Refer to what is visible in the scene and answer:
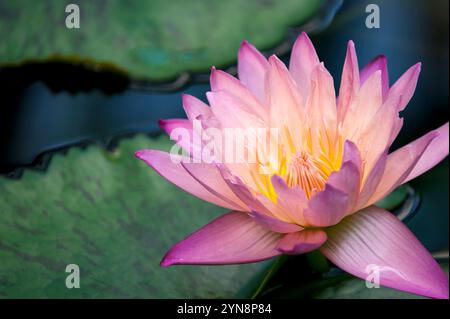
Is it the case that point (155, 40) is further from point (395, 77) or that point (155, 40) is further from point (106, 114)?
point (395, 77)

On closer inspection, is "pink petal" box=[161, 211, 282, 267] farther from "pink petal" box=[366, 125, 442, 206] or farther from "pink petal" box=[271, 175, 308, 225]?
"pink petal" box=[366, 125, 442, 206]

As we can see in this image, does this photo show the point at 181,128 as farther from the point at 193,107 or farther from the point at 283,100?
the point at 283,100

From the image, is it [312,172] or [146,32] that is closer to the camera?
[312,172]

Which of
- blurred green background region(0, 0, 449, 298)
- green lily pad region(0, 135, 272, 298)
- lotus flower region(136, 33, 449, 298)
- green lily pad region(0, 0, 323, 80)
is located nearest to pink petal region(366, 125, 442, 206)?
lotus flower region(136, 33, 449, 298)

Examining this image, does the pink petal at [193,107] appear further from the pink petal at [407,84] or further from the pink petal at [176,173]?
the pink petal at [407,84]

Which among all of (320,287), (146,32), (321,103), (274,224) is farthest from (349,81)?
(146,32)

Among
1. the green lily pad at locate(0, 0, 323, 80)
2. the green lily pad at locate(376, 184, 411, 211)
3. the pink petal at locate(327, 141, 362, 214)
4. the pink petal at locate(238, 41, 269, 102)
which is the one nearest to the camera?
the pink petal at locate(327, 141, 362, 214)
